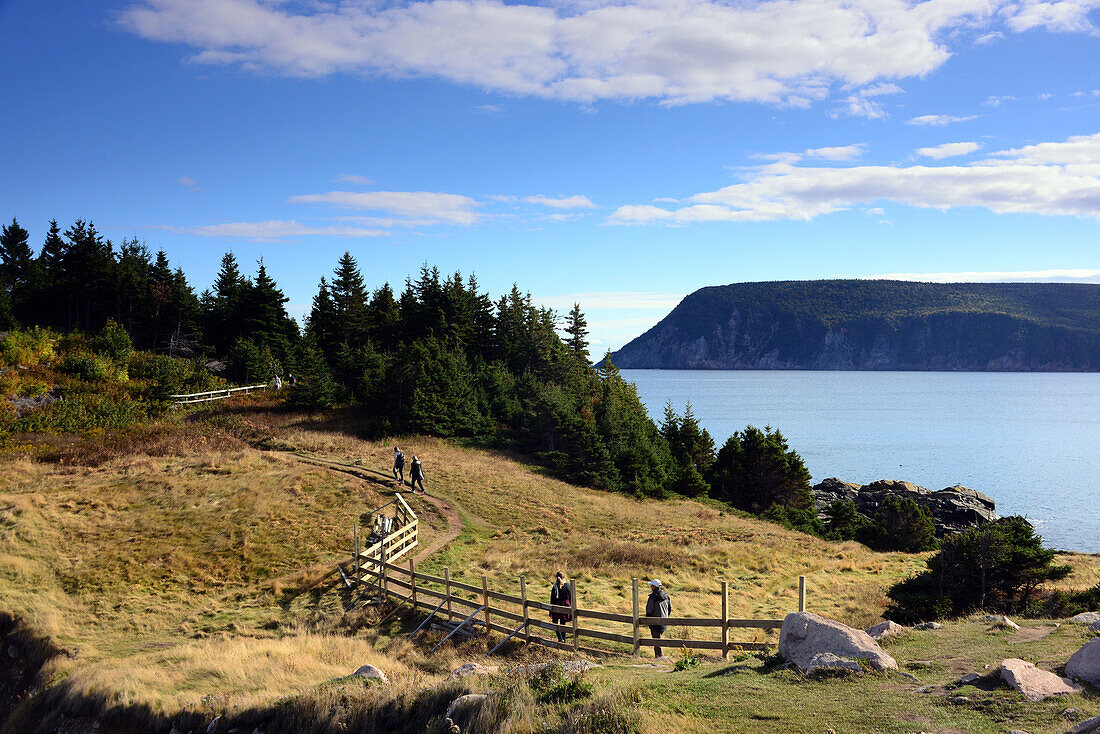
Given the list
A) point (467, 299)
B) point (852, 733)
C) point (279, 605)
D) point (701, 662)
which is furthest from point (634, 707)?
point (467, 299)

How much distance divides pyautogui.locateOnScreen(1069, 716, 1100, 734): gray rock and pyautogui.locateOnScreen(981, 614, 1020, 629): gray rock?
25.7 ft

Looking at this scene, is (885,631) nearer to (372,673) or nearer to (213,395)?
(372,673)

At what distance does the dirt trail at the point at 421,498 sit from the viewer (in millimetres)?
27016

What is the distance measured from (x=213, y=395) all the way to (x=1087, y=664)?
5871 centimetres

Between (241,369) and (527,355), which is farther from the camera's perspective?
(527,355)

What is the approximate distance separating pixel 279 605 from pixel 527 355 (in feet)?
157

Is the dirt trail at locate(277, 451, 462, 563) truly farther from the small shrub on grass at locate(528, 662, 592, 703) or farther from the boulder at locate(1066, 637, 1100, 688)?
the boulder at locate(1066, 637, 1100, 688)

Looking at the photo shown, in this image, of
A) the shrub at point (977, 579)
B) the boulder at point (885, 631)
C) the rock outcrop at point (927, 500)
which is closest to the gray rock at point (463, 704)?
the boulder at point (885, 631)

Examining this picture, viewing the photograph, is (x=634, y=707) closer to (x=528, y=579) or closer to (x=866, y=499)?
(x=528, y=579)

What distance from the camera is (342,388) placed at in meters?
57.1

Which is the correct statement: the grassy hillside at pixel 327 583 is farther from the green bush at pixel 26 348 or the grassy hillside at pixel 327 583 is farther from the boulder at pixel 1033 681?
the green bush at pixel 26 348

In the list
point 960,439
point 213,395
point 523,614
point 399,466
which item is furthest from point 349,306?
point 960,439

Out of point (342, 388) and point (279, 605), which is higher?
point (342, 388)

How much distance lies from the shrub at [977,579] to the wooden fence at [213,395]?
170 feet
